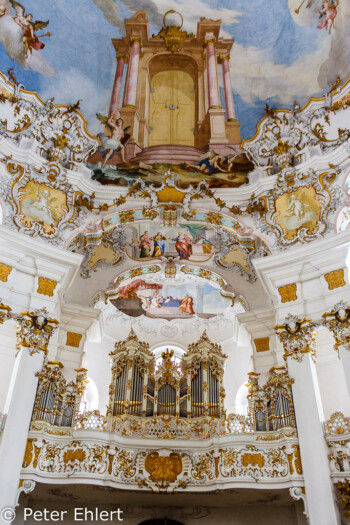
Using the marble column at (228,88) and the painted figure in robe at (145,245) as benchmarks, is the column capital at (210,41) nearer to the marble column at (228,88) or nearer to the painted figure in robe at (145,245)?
the marble column at (228,88)

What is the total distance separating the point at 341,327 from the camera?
11.1 meters

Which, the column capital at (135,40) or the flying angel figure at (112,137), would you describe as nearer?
the flying angel figure at (112,137)

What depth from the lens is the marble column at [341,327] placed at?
1082cm

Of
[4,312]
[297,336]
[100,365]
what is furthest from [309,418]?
[100,365]

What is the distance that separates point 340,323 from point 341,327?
0.35ft

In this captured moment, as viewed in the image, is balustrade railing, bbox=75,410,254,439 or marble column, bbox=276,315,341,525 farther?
balustrade railing, bbox=75,410,254,439

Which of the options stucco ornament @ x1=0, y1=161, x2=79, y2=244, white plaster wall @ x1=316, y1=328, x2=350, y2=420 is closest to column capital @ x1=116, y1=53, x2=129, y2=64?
stucco ornament @ x1=0, y1=161, x2=79, y2=244

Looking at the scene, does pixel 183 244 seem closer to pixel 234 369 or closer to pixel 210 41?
pixel 234 369

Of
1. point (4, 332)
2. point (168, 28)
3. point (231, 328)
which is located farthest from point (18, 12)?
point (231, 328)

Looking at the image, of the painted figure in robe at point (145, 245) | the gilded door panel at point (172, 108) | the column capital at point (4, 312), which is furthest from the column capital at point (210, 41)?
the column capital at point (4, 312)

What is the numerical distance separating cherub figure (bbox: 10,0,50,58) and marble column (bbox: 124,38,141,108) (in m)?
3.03

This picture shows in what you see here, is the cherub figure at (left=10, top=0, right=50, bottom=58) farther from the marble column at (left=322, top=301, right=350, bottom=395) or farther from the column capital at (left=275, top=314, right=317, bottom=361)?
the marble column at (left=322, top=301, right=350, bottom=395)

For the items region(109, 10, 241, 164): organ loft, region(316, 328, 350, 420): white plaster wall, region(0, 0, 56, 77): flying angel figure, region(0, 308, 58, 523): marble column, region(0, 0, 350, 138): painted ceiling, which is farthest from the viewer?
region(109, 10, 241, 164): organ loft

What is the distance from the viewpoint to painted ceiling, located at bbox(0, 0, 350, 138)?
14.7 meters
